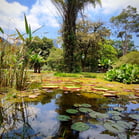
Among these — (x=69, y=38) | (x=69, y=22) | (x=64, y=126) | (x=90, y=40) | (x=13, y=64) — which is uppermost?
(x=69, y=22)

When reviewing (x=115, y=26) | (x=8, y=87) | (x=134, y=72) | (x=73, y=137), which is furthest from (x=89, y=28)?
(x=73, y=137)

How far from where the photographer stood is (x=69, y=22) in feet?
22.6

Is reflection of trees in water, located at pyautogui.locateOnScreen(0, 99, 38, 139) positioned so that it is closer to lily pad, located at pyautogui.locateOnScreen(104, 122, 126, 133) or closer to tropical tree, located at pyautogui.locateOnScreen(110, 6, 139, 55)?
lily pad, located at pyautogui.locateOnScreen(104, 122, 126, 133)

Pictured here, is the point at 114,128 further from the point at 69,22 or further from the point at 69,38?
the point at 69,22

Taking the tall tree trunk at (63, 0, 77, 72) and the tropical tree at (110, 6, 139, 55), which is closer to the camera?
the tall tree trunk at (63, 0, 77, 72)

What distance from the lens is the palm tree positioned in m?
6.61

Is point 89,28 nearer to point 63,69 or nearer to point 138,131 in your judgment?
point 63,69

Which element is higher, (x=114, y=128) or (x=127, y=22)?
(x=127, y=22)

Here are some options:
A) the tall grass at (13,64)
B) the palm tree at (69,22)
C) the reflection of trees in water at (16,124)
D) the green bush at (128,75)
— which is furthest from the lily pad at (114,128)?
the palm tree at (69,22)

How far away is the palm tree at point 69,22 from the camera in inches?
260

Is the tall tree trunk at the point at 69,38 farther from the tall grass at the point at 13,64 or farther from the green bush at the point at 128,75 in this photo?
the tall grass at the point at 13,64

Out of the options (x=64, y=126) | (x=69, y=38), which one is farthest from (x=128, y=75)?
(x=69, y=38)

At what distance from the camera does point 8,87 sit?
1.83 meters

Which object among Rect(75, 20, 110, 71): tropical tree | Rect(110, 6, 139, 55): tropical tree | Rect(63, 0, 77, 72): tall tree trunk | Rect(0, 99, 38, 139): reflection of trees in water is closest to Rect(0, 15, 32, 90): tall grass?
Rect(0, 99, 38, 139): reflection of trees in water
